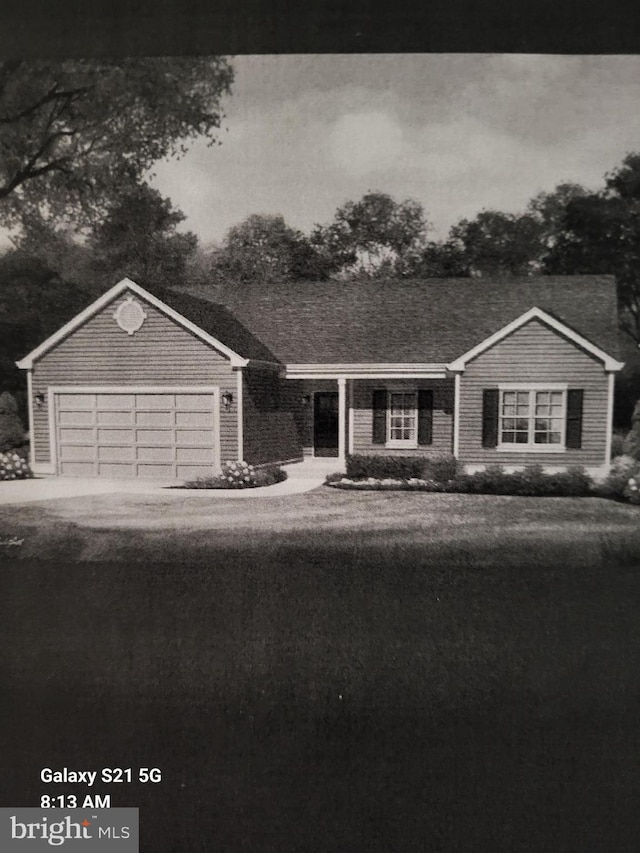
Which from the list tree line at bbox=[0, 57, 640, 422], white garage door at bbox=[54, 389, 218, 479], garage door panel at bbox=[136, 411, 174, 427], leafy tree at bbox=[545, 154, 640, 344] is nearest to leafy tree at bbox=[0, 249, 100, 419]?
tree line at bbox=[0, 57, 640, 422]

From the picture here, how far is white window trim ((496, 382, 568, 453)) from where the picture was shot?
6.31 feet

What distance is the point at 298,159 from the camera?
1895 millimetres

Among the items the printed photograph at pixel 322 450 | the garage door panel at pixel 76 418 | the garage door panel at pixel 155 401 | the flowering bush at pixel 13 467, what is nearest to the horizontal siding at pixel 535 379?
the printed photograph at pixel 322 450

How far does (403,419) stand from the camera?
201cm

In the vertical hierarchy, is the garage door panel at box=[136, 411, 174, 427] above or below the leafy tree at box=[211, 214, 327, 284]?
below

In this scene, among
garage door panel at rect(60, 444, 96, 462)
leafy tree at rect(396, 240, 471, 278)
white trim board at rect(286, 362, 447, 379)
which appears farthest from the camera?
garage door panel at rect(60, 444, 96, 462)

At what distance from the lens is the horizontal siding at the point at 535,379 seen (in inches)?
75.5

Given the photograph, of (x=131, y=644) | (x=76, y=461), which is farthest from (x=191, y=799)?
(x=76, y=461)

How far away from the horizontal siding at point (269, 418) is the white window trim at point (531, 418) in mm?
738

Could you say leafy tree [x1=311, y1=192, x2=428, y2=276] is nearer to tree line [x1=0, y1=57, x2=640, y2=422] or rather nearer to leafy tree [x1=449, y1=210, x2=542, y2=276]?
tree line [x1=0, y1=57, x2=640, y2=422]

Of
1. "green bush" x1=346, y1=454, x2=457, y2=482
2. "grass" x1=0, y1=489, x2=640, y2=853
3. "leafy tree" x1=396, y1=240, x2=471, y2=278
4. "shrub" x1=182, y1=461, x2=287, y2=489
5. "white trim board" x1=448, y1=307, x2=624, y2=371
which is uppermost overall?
"leafy tree" x1=396, y1=240, x2=471, y2=278

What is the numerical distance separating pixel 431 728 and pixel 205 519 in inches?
42.6

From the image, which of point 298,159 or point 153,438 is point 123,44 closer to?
point 298,159

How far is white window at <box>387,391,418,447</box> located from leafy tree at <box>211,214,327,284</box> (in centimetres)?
53
